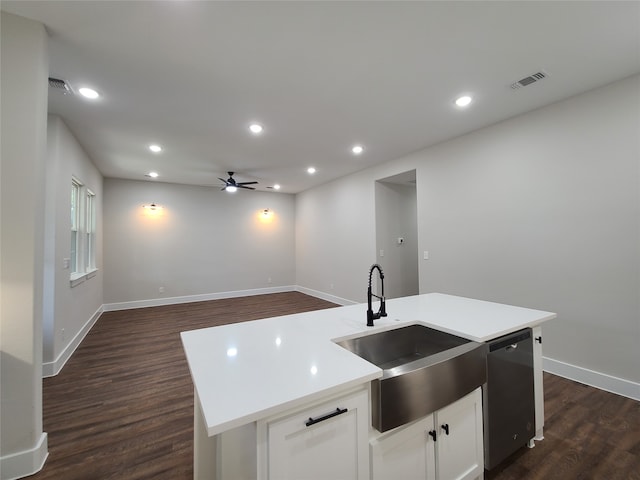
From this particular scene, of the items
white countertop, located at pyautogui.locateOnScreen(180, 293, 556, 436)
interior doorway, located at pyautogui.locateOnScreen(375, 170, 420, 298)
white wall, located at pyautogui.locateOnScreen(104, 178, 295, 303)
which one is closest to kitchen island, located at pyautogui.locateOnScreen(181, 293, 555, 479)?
white countertop, located at pyautogui.locateOnScreen(180, 293, 556, 436)

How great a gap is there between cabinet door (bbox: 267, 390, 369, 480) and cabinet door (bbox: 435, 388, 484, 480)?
48 centimetres

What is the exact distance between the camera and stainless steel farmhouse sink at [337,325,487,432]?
1.10 m

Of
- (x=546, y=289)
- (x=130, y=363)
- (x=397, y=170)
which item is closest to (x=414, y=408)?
(x=546, y=289)

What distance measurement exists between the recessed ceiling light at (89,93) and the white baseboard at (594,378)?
5273 millimetres

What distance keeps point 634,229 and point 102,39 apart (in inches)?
176

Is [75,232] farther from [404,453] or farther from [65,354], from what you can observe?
[404,453]

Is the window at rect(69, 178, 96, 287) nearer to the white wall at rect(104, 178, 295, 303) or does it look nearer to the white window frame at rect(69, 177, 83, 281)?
the white window frame at rect(69, 177, 83, 281)

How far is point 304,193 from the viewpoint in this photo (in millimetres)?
7316

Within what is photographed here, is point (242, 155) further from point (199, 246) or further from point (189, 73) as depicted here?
point (199, 246)

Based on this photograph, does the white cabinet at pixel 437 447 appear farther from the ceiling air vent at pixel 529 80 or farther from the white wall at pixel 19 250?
the ceiling air vent at pixel 529 80

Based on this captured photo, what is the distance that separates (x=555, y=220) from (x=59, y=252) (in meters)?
5.34

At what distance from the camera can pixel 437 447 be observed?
1305mm

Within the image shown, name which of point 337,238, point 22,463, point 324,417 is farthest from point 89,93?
point 337,238

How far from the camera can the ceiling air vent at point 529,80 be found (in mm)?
2326
